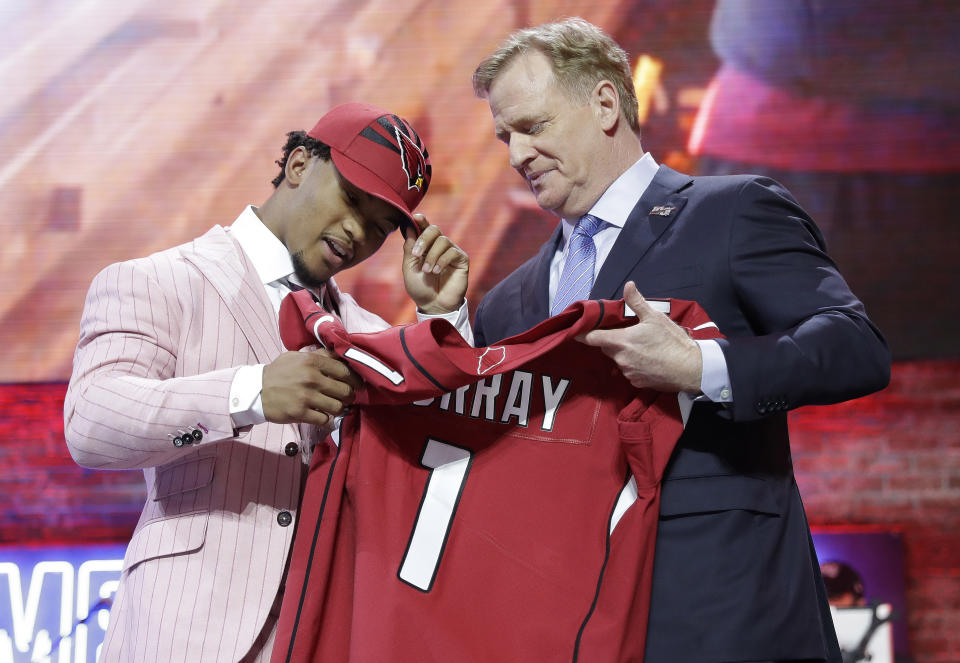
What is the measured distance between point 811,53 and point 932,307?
112 centimetres

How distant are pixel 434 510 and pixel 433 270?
572 mm

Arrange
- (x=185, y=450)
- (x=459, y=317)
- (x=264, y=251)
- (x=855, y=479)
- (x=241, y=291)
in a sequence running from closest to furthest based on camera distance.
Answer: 1. (x=185, y=450)
2. (x=241, y=291)
3. (x=264, y=251)
4. (x=459, y=317)
5. (x=855, y=479)

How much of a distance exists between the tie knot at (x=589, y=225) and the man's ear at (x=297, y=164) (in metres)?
0.60

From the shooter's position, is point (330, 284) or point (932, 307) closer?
point (330, 284)

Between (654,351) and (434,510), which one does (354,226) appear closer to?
(434,510)

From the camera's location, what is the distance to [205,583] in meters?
1.39

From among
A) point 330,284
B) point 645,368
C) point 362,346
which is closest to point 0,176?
point 330,284

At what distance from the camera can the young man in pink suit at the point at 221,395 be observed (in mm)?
1305

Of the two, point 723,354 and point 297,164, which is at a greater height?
point 297,164

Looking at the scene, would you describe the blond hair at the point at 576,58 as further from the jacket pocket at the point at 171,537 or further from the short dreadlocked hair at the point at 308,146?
the jacket pocket at the point at 171,537

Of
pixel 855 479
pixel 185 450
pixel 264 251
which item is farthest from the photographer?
pixel 855 479

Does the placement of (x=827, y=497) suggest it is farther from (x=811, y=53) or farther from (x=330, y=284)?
(x=330, y=284)

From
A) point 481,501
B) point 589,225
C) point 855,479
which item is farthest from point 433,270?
point 855,479

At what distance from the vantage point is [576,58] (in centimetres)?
171
